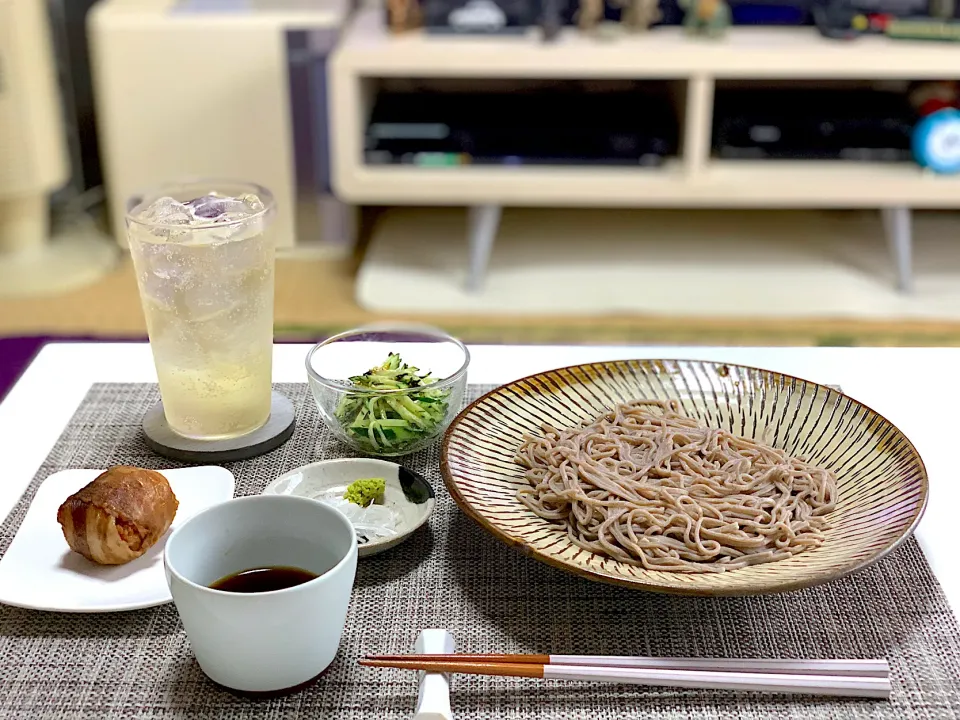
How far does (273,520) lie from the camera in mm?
691

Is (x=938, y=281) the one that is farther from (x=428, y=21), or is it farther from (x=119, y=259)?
(x=119, y=259)

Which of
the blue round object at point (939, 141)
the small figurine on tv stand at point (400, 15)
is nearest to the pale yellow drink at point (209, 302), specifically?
the small figurine on tv stand at point (400, 15)

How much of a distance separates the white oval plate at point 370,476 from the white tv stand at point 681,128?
65.1 inches

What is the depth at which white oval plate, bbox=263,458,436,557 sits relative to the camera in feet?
2.66

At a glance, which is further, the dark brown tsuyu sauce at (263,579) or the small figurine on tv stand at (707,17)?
the small figurine on tv stand at (707,17)

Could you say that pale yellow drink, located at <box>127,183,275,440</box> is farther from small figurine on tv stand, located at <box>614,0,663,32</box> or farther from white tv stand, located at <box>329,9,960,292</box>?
small figurine on tv stand, located at <box>614,0,663,32</box>

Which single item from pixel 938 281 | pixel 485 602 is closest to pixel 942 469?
pixel 485 602

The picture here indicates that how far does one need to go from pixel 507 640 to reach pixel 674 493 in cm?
16

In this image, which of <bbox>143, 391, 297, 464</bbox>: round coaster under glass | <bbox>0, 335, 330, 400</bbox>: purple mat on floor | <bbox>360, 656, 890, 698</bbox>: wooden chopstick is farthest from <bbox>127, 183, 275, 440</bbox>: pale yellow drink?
<bbox>0, 335, 330, 400</bbox>: purple mat on floor

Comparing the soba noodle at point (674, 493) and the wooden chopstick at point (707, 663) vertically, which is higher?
the soba noodle at point (674, 493)

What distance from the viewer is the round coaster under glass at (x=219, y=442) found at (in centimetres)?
90

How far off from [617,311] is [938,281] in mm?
761

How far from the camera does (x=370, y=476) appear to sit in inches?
33.4

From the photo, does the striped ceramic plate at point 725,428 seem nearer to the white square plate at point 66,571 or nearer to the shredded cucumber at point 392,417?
the shredded cucumber at point 392,417
